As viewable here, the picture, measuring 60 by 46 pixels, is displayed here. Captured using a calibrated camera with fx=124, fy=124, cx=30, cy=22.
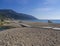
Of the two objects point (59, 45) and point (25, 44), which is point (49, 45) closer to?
point (59, 45)

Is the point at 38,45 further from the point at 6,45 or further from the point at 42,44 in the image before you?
the point at 6,45

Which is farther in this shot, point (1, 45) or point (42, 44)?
point (42, 44)

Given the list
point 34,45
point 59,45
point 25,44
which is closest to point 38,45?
point 34,45

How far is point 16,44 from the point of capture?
877 cm

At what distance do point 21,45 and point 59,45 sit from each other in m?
2.73

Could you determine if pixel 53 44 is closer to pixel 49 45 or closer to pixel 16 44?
pixel 49 45

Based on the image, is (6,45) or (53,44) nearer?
(6,45)

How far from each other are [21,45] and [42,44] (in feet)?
5.15

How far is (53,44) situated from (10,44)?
3.11m

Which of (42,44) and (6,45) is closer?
(6,45)

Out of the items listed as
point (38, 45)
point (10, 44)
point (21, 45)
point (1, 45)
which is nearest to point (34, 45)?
point (38, 45)

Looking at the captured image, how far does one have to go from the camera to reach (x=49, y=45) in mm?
8797

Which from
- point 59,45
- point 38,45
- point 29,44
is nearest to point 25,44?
point 29,44

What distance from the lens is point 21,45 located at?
8.55 meters
